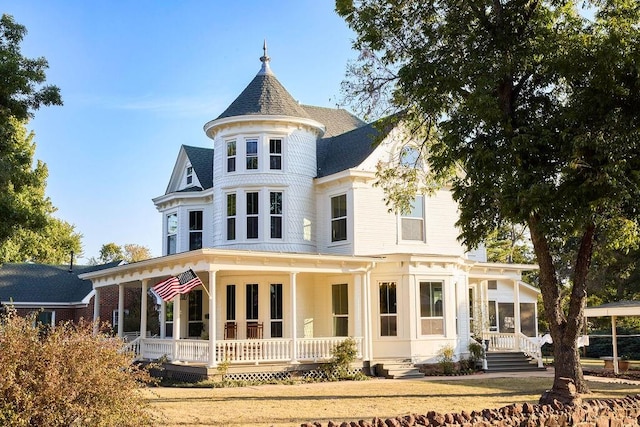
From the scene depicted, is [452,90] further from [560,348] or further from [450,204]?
[450,204]

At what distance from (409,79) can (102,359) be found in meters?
10.8

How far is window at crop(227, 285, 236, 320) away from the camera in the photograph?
2409cm

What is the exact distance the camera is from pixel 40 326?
922 centimetres

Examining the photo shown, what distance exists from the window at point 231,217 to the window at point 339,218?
11.9 feet

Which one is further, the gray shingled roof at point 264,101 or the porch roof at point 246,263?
the gray shingled roof at point 264,101

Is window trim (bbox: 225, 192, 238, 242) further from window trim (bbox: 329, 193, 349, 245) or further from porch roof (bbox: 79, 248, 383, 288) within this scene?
window trim (bbox: 329, 193, 349, 245)

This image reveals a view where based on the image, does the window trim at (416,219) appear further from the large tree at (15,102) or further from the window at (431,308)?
the large tree at (15,102)

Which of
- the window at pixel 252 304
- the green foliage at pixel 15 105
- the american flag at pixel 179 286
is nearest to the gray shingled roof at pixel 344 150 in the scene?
the window at pixel 252 304

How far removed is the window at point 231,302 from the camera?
949 inches

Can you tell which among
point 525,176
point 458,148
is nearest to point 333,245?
point 458,148

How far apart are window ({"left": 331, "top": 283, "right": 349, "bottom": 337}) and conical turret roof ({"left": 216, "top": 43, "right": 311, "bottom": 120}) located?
646 centimetres

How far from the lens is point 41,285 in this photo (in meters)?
34.9

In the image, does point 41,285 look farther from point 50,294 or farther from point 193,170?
point 193,170


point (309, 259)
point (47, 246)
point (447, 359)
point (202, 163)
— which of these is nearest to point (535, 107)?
point (309, 259)
